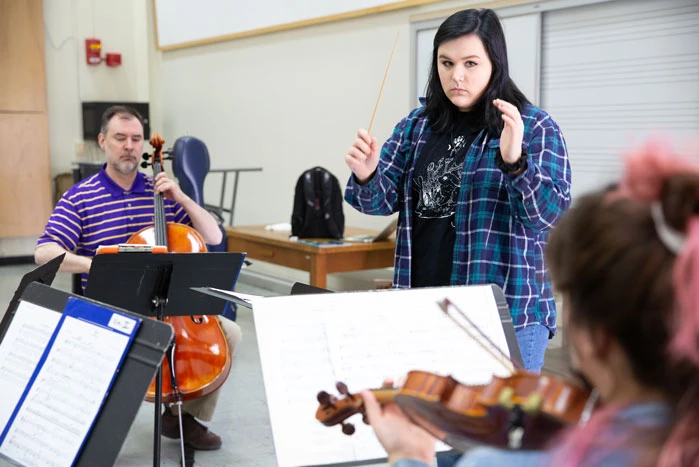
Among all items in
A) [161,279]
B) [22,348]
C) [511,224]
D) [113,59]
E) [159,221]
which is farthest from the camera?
[113,59]

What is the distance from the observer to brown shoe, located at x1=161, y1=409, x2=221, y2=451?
3217 millimetres

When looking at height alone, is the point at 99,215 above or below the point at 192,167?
below

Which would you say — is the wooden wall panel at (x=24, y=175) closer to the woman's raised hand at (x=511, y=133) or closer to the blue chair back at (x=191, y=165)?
the blue chair back at (x=191, y=165)

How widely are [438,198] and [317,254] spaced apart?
2275mm

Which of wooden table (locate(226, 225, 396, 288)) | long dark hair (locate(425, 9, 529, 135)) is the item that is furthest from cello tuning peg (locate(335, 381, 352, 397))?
wooden table (locate(226, 225, 396, 288))

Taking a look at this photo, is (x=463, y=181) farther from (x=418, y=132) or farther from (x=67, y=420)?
(x=67, y=420)

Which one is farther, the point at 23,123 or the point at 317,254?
the point at 23,123

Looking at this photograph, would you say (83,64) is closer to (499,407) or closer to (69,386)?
(69,386)

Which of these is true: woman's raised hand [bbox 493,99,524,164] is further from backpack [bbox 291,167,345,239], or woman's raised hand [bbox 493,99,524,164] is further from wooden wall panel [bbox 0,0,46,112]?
wooden wall panel [bbox 0,0,46,112]

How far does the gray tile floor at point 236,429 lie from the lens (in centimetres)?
313

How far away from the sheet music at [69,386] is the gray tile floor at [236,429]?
141 cm

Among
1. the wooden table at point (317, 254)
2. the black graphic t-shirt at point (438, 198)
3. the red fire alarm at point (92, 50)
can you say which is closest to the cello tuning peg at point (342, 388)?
the black graphic t-shirt at point (438, 198)

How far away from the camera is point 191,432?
323 centimetres

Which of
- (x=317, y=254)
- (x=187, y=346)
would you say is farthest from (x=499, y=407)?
(x=317, y=254)
